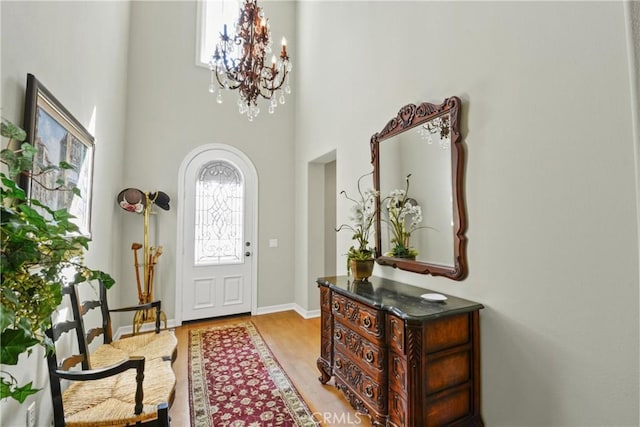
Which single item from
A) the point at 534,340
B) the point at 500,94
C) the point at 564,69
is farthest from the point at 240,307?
the point at 564,69

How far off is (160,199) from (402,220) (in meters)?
3.12

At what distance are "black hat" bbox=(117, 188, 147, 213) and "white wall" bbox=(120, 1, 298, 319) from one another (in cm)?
26

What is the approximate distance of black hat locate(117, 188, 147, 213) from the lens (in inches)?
141

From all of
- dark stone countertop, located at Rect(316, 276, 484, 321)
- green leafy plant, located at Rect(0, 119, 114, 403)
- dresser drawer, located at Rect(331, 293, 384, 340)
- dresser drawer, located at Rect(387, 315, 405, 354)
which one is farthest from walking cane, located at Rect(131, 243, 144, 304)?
dresser drawer, located at Rect(387, 315, 405, 354)

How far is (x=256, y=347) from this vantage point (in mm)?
3297

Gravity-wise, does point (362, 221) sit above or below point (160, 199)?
below

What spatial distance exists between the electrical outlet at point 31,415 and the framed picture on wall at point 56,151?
Result: 1.07 meters

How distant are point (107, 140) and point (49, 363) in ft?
7.88

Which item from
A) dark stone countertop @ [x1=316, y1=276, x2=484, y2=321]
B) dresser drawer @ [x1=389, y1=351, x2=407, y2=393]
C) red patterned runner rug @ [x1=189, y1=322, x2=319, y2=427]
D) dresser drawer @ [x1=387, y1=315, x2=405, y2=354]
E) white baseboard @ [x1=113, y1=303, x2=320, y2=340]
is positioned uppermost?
dark stone countertop @ [x1=316, y1=276, x2=484, y2=321]

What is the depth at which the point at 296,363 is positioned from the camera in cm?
295

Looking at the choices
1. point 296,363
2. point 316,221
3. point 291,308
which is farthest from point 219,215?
point 296,363

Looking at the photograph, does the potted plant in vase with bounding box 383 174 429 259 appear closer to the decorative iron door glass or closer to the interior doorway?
the interior doorway

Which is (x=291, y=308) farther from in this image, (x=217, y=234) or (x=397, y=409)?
(x=397, y=409)

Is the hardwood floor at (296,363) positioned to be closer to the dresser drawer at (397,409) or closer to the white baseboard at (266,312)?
the white baseboard at (266,312)
